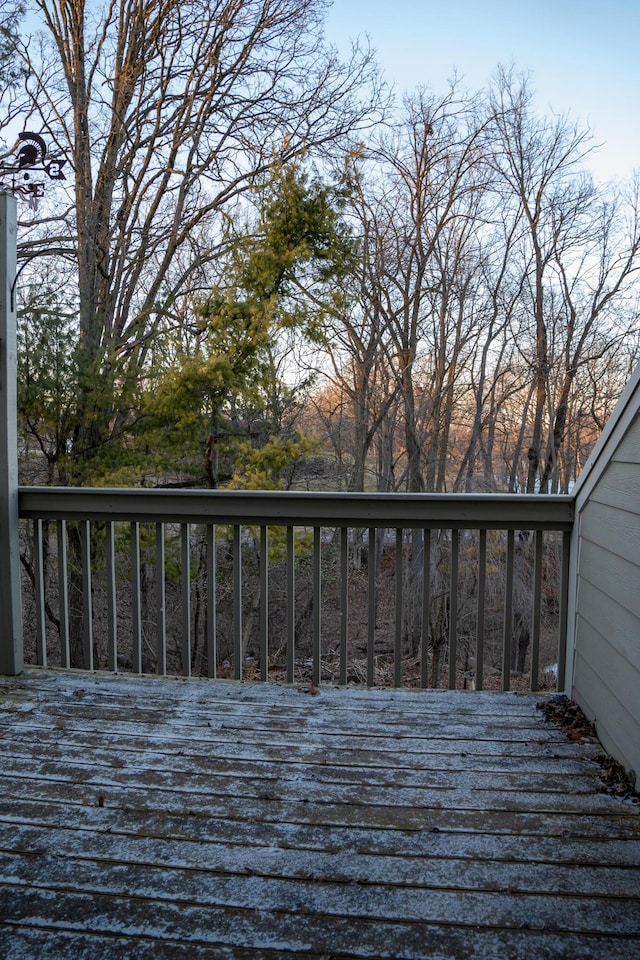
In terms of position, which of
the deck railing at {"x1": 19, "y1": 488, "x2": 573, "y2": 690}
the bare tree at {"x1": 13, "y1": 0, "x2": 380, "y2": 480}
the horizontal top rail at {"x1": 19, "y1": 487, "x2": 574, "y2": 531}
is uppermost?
the bare tree at {"x1": 13, "y1": 0, "x2": 380, "y2": 480}

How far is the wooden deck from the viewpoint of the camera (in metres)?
1.39

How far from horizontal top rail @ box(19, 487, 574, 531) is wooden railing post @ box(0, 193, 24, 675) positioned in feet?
0.37

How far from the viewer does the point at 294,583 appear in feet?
15.8

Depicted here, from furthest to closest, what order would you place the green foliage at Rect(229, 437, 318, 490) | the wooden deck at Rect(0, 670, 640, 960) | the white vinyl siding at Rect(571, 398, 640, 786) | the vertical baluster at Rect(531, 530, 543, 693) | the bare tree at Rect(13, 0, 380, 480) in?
the bare tree at Rect(13, 0, 380, 480) < the green foliage at Rect(229, 437, 318, 490) < the vertical baluster at Rect(531, 530, 543, 693) < the white vinyl siding at Rect(571, 398, 640, 786) < the wooden deck at Rect(0, 670, 640, 960)

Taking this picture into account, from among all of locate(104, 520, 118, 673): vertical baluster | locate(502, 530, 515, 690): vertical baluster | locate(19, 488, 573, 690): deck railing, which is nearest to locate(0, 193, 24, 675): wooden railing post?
locate(19, 488, 573, 690): deck railing

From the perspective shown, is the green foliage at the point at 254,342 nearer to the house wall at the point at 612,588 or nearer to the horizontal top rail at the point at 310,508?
the horizontal top rail at the point at 310,508

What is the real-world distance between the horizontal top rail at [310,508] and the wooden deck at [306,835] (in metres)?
0.75

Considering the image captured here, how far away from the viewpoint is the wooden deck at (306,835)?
1392mm

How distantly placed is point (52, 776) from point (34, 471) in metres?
7.92

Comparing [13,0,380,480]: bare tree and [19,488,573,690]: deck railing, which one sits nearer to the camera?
[19,488,573,690]: deck railing

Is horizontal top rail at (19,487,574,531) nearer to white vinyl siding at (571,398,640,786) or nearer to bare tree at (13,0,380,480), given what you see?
white vinyl siding at (571,398,640,786)

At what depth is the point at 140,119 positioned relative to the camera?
1025 centimetres

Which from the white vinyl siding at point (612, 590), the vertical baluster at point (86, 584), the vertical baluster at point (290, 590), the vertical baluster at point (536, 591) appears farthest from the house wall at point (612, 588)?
the vertical baluster at point (86, 584)

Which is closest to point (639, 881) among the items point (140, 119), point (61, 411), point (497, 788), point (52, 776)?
point (497, 788)
